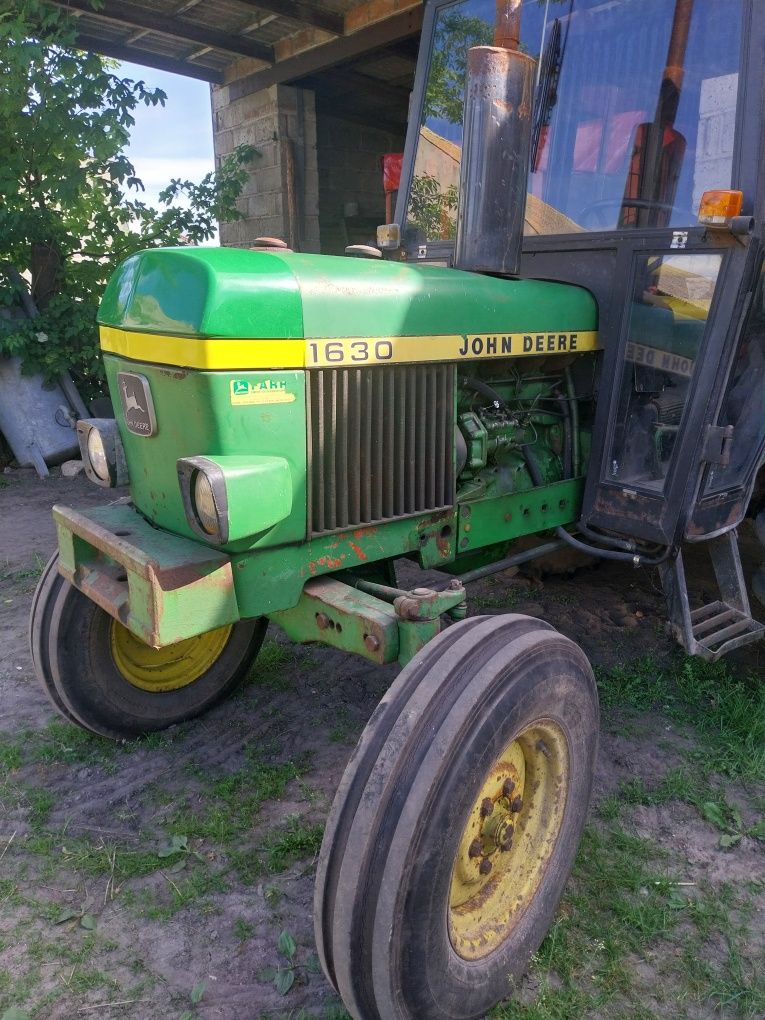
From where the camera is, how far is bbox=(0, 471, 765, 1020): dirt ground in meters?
1.94

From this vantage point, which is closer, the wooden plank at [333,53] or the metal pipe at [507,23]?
the metal pipe at [507,23]

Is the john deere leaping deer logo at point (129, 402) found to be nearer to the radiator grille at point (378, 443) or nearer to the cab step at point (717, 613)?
the radiator grille at point (378, 443)

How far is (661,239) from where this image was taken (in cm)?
261

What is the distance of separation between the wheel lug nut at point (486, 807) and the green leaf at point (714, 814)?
38.9 inches

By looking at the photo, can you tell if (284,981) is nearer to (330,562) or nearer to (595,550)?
(330,562)

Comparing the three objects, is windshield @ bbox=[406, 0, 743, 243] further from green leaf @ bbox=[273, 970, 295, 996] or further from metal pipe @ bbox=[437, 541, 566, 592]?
green leaf @ bbox=[273, 970, 295, 996]

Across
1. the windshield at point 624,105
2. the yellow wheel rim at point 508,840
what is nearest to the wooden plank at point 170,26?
the windshield at point 624,105

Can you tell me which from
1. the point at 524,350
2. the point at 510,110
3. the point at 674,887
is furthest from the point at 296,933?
the point at 510,110

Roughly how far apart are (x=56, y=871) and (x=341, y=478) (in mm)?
1393

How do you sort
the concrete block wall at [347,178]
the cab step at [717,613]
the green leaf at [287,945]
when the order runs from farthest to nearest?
1. the concrete block wall at [347,178]
2. the cab step at [717,613]
3. the green leaf at [287,945]

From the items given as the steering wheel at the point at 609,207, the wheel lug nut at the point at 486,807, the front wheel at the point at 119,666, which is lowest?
the front wheel at the point at 119,666

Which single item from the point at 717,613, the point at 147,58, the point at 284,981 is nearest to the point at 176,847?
the point at 284,981

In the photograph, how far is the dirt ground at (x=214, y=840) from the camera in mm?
1937

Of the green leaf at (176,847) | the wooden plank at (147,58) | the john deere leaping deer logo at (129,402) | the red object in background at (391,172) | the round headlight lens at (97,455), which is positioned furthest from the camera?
the wooden plank at (147,58)
